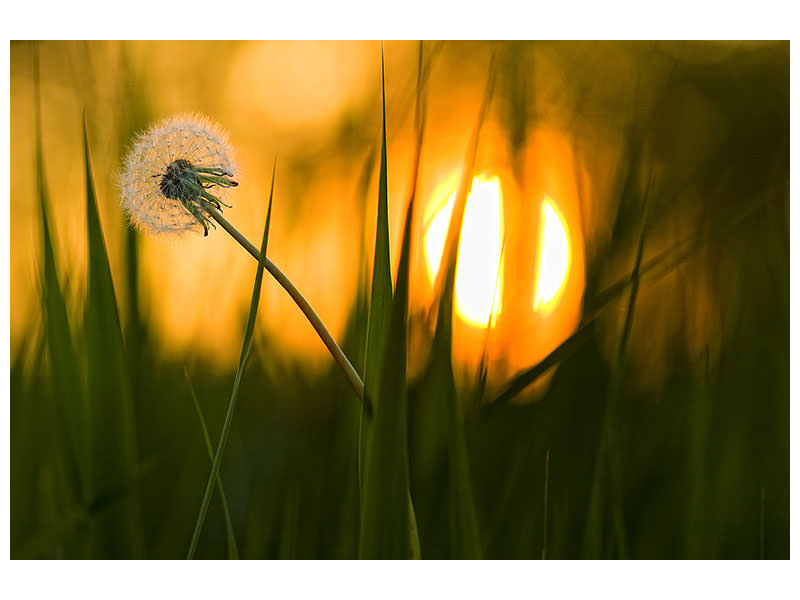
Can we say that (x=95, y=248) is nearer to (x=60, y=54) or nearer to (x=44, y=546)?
(x=60, y=54)

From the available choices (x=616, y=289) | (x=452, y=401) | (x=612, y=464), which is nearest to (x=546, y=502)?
(x=612, y=464)

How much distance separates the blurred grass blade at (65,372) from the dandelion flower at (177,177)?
188 millimetres

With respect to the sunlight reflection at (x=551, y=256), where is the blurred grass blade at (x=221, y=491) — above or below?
below

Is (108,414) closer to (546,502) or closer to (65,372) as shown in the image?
(65,372)

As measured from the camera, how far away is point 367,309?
126 cm

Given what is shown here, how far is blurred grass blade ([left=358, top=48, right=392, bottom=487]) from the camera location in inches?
47.8

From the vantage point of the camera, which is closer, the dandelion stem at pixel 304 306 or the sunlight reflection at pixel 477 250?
the dandelion stem at pixel 304 306

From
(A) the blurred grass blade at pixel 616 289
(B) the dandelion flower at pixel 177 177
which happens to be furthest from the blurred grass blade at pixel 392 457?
(B) the dandelion flower at pixel 177 177

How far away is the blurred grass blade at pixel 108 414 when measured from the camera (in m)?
1.27

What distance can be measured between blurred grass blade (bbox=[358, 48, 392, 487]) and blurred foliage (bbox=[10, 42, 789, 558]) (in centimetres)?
3

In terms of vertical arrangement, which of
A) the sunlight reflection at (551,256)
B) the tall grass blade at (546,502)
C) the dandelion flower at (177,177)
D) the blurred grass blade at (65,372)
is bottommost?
the tall grass blade at (546,502)

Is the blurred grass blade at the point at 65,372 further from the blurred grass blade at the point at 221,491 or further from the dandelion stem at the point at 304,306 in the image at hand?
the dandelion stem at the point at 304,306

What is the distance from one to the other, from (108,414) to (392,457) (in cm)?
48
